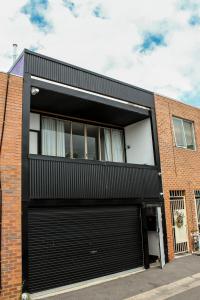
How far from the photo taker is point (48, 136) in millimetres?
9820

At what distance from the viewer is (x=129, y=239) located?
384 inches

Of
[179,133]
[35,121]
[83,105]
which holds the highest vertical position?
[83,105]

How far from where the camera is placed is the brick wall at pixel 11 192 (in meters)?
6.93

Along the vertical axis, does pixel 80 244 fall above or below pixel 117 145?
below

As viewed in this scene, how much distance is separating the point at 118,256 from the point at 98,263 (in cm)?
86

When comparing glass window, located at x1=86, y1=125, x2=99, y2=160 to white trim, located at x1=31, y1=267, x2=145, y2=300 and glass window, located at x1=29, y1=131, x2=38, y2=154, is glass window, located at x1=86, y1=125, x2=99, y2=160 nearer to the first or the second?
glass window, located at x1=29, y1=131, x2=38, y2=154

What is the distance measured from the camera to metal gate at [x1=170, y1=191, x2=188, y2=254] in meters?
11.4

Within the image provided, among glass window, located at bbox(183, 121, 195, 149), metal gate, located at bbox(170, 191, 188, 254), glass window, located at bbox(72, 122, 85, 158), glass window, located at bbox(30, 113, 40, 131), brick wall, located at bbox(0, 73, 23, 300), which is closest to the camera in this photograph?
brick wall, located at bbox(0, 73, 23, 300)

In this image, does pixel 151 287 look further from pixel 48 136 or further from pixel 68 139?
pixel 48 136

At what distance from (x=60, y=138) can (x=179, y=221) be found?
5.92 m

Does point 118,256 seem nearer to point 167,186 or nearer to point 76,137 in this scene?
point 167,186

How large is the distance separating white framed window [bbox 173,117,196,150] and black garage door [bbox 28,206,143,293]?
4.28 meters

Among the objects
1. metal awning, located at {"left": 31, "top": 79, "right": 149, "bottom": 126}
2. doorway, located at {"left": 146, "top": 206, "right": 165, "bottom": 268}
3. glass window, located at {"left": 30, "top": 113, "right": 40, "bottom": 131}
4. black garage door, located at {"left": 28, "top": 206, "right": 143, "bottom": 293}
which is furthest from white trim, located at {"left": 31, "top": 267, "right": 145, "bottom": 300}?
metal awning, located at {"left": 31, "top": 79, "right": 149, "bottom": 126}

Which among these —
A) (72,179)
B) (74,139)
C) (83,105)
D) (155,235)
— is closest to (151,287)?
(155,235)
